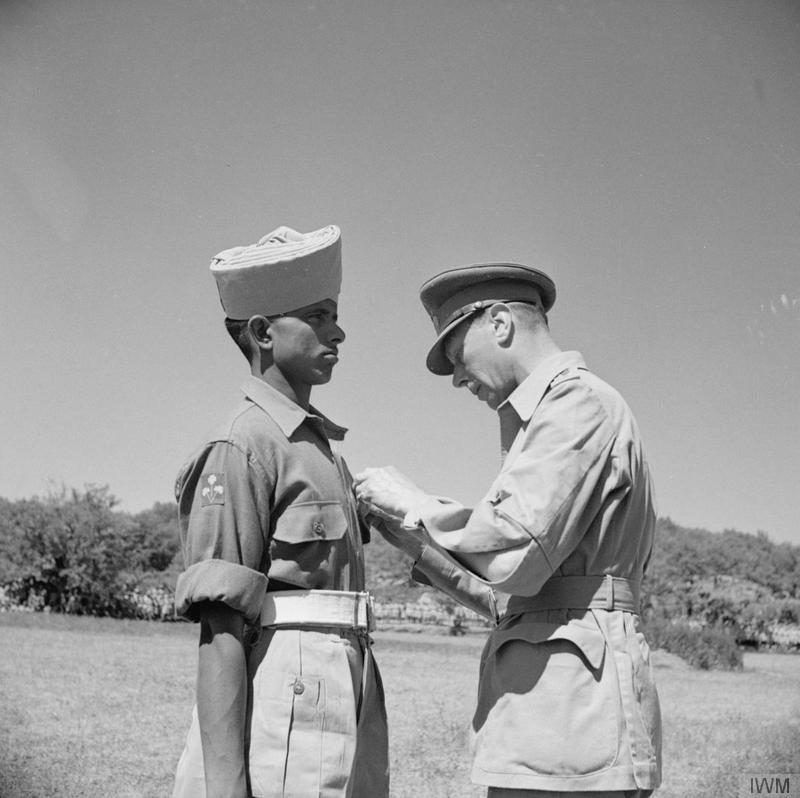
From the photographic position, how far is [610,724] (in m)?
2.28

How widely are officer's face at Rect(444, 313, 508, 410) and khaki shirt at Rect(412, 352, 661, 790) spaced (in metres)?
0.22

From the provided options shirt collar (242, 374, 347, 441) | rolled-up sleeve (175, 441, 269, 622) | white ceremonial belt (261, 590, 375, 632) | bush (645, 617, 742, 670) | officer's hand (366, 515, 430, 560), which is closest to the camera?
rolled-up sleeve (175, 441, 269, 622)

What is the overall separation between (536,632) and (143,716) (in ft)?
36.5

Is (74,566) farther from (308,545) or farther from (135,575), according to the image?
(308,545)

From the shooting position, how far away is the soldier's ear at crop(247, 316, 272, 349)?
8.61ft

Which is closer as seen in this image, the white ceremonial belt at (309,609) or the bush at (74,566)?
the white ceremonial belt at (309,609)

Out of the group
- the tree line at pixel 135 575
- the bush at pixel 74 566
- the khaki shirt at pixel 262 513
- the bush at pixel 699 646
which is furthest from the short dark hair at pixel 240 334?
the bush at pixel 74 566

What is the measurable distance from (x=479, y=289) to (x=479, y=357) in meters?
0.20

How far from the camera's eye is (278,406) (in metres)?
2.55

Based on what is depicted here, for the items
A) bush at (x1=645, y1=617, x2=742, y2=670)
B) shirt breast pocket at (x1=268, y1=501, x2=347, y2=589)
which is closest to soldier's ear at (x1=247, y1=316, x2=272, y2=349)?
shirt breast pocket at (x1=268, y1=501, x2=347, y2=589)

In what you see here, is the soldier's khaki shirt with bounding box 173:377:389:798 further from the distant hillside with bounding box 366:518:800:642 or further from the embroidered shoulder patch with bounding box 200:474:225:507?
the distant hillside with bounding box 366:518:800:642

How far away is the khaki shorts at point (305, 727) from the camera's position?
219 cm

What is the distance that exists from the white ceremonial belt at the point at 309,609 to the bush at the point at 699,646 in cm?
2416

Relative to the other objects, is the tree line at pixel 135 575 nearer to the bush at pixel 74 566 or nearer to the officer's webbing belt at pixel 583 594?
the bush at pixel 74 566
